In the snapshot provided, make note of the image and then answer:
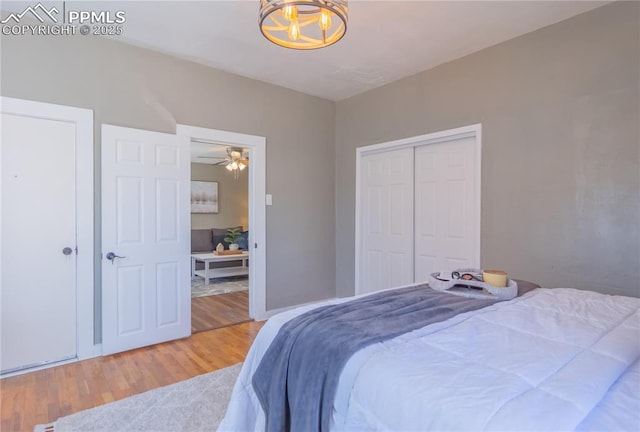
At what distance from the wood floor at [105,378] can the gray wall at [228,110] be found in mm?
1024

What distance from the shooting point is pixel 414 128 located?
374cm

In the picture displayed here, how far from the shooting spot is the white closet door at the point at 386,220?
3.91 metres

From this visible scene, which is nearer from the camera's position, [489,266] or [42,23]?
[42,23]

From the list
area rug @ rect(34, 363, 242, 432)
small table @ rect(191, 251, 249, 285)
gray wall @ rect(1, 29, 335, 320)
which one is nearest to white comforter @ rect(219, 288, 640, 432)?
area rug @ rect(34, 363, 242, 432)

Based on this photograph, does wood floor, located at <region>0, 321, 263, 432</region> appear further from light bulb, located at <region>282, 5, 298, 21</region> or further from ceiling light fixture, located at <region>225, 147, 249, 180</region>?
ceiling light fixture, located at <region>225, 147, 249, 180</region>

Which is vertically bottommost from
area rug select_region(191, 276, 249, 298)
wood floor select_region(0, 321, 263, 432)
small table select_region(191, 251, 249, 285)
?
wood floor select_region(0, 321, 263, 432)

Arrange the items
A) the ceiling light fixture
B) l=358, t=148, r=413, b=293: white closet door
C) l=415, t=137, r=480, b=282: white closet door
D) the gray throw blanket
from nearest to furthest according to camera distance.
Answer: the gray throw blanket, l=415, t=137, r=480, b=282: white closet door, l=358, t=148, r=413, b=293: white closet door, the ceiling light fixture

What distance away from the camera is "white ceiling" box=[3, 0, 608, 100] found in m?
2.52

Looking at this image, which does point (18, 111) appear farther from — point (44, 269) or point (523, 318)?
point (523, 318)

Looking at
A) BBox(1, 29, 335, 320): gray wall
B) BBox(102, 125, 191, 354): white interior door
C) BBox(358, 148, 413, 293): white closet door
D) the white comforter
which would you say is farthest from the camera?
BBox(358, 148, 413, 293): white closet door

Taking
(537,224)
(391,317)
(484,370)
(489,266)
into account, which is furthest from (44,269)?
(537,224)

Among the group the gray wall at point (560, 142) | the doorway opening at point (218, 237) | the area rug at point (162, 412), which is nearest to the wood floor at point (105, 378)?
the area rug at point (162, 412)

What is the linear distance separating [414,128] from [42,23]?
3.40 meters

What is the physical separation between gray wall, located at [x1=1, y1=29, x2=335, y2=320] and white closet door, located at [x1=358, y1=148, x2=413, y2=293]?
535mm
